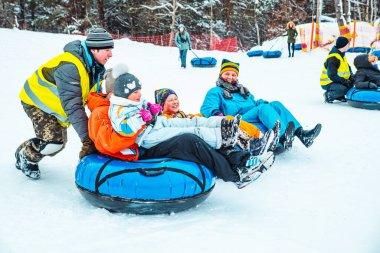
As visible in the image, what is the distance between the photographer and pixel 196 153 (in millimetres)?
2600

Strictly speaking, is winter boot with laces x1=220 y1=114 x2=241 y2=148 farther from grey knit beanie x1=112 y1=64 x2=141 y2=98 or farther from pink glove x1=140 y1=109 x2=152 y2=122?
grey knit beanie x1=112 y1=64 x2=141 y2=98

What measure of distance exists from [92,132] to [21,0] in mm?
26922

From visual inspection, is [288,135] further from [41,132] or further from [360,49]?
[360,49]

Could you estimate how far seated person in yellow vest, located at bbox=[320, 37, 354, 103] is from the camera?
20.8 ft

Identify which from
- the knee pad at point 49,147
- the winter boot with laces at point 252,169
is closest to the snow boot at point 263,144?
the winter boot with laces at point 252,169

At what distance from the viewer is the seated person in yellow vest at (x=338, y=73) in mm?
6340

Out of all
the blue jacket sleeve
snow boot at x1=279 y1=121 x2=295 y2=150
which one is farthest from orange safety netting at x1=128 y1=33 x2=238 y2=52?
snow boot at x1=279 y1=121 x2=295 y2=150

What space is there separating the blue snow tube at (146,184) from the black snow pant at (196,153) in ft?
0.20

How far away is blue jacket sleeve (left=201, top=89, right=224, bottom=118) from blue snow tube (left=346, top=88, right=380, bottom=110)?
129 inches

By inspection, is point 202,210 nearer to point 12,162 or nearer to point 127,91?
point 127,91

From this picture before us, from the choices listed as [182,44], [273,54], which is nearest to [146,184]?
[182,44]

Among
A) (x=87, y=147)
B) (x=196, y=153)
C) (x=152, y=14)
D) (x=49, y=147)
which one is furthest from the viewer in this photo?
(x=152, y=14)

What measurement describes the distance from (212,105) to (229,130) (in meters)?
1.28

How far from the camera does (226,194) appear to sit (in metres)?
3.01
